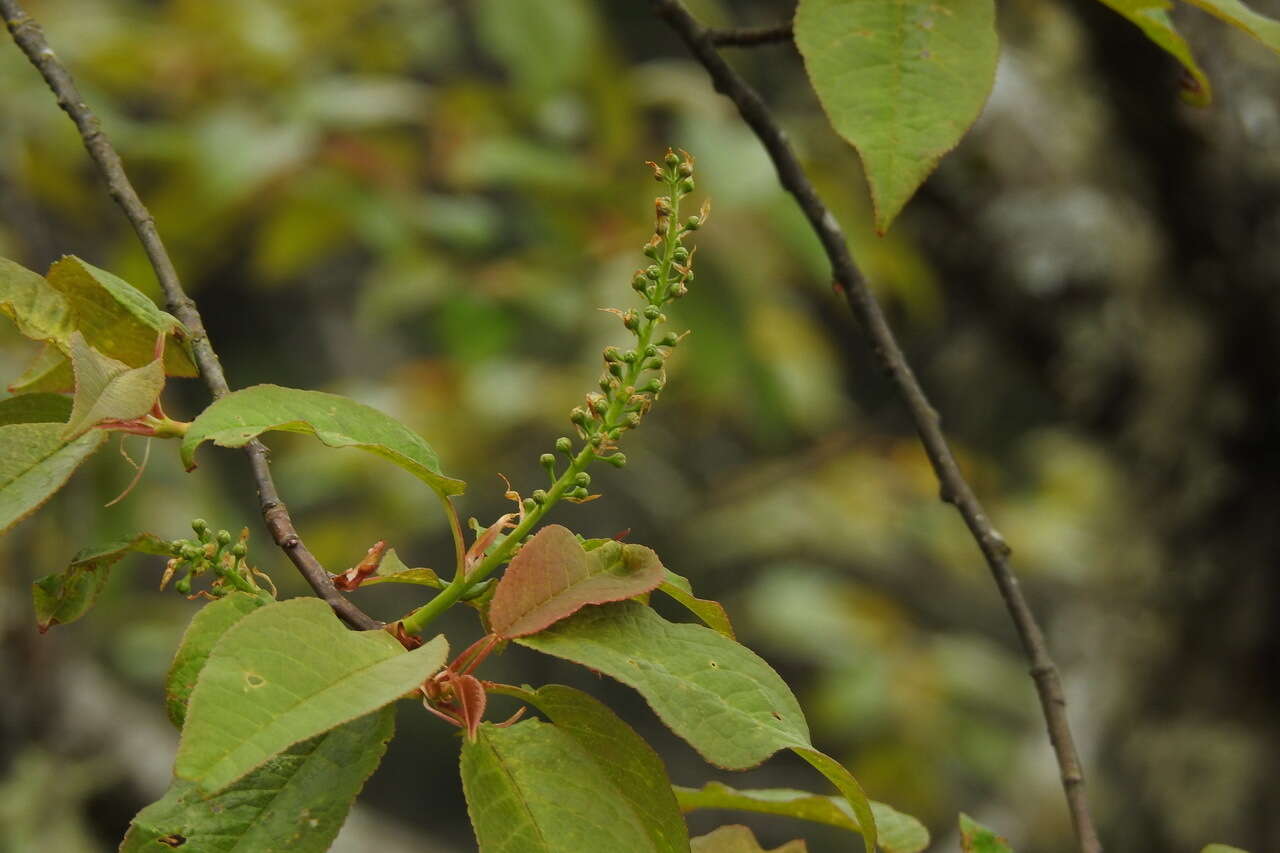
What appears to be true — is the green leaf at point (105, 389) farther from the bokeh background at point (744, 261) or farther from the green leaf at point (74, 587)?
the bokeh background at point (744, 261)

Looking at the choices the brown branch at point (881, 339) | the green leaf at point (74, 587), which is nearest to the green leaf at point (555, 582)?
the green leaf at point (74, 587)

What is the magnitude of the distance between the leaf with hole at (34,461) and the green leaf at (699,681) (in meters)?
0.14

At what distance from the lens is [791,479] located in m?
2.64

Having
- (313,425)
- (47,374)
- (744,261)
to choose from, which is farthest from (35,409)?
(744,261)

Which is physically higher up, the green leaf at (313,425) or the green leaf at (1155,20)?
the green leaf at (1155,20)

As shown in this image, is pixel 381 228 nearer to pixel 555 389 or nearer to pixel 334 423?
pixel 555 389

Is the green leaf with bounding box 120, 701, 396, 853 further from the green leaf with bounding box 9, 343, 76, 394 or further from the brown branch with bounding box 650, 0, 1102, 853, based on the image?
the brown branch with bounding box 650, 0, 1102, 853

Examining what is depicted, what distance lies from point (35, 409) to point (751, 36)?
0.37 meters

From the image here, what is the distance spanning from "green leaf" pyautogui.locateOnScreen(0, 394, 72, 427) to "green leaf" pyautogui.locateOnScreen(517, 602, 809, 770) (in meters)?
0.19

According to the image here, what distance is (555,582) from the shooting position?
1.25 feet

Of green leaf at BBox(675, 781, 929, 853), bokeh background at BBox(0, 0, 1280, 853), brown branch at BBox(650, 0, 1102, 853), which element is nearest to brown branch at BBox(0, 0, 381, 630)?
green leaf at BBox(675, 781, 929, 853)

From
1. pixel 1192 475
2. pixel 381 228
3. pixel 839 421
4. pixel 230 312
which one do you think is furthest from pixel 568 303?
pixel 230 312

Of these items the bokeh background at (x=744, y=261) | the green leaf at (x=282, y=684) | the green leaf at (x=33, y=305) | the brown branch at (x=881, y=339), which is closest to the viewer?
the green leaf at (x=282, y=684)

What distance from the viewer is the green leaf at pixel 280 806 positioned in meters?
0.37
